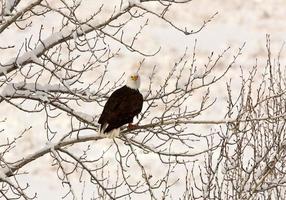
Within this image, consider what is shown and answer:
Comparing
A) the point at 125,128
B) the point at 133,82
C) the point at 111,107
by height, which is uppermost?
the point at 133,82

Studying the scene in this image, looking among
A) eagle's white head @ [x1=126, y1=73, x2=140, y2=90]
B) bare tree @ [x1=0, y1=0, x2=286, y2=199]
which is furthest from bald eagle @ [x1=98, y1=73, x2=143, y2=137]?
bare tree @ [x1=0, y1=0, x2=286, y2=199]

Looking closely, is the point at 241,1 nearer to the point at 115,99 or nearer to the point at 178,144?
the point at 178,144

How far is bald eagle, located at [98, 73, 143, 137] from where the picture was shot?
8.12m

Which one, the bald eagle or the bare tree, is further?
the bare tree

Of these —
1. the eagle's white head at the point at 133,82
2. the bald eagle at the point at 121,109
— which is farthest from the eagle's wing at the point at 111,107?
the eagle's white head at the point at 133,82

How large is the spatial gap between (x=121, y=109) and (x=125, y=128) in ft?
1.18

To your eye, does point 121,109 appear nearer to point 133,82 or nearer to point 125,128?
point 125,128

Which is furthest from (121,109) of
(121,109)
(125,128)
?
(125,128)

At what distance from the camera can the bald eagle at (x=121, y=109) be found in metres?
8.12

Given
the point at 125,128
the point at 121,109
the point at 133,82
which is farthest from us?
the point at 133,82

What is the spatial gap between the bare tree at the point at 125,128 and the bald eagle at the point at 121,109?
18 cm

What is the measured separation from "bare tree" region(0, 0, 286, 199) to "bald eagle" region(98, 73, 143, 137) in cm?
18

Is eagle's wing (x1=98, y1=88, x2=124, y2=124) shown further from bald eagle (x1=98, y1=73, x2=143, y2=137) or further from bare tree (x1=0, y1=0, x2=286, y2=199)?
bare tree (x1=0, y1=0, x2=286, y2=199)

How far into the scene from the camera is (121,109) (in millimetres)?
8297
